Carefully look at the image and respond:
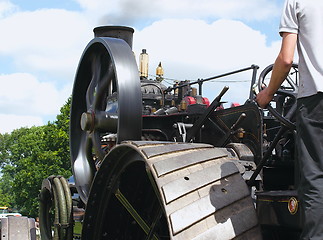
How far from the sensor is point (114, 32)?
15.5ft

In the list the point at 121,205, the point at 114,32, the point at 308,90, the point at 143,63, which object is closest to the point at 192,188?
the point at 308,90

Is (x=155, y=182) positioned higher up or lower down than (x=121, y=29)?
lower down

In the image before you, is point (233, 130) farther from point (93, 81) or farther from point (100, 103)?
point (93, 81)

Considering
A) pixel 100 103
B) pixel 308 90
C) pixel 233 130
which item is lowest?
pixel 233 130

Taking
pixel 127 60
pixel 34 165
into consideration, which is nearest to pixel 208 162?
pixel 127 60

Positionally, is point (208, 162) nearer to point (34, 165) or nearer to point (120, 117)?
point (120, 117)

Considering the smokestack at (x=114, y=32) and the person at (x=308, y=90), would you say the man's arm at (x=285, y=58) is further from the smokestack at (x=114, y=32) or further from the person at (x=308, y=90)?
the smokestack at (x=114, y=32)

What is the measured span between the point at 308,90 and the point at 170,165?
23.6 inches

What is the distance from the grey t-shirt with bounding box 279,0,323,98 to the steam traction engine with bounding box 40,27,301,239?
440 millimetres

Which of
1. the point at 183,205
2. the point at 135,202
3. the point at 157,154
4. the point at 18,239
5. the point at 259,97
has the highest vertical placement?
the point at 259,97

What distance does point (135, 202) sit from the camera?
2.98m

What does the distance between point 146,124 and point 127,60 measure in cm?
104

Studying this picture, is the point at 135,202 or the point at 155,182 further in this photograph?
the point at 135,202

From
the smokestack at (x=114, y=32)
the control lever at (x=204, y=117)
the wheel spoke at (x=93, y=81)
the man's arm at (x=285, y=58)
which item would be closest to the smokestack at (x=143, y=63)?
the smokestack at (x=114, y=32)
